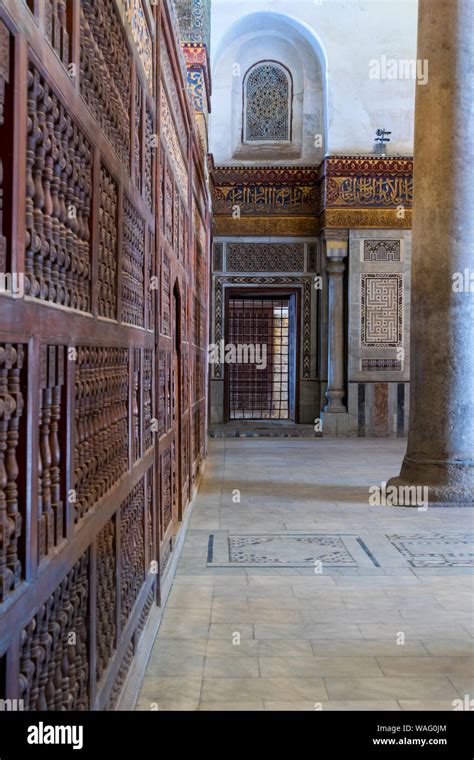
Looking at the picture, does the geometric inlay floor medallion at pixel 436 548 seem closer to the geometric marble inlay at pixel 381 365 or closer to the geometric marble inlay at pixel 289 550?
the geometric marble inlay at pixel 289 550

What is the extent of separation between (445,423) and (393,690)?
3513 millimetres

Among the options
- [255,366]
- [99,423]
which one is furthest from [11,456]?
[255,366]

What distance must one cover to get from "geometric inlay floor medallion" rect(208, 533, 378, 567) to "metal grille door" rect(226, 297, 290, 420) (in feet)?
27.1

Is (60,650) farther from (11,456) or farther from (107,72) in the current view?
(107,72)

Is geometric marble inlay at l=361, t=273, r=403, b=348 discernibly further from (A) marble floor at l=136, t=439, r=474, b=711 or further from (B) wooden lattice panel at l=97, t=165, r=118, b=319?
(B) wooden lattice panel at l=97, t=165, r=118, b=319

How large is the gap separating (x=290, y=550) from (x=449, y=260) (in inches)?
104

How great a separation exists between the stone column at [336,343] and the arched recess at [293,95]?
66.7 inches

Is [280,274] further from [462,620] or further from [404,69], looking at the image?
[462,620]

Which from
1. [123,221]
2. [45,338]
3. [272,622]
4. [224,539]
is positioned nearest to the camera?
[45,338]

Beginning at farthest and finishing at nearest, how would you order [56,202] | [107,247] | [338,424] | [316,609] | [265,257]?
[265,257] < [338,424] < [316,609] < [107,247] < [56,202]

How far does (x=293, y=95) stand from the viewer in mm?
11648

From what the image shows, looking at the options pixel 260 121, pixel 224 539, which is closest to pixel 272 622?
pixel 224 539

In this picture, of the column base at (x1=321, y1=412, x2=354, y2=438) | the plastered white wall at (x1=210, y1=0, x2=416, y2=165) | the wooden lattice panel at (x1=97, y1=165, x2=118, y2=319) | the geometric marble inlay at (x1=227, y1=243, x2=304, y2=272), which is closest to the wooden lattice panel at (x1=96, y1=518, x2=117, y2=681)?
the wooden lattice panel at (x1=97, y1=165, x2=118, y2=319)

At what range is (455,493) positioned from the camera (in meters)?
5.50
